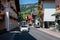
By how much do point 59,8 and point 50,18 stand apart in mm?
19918

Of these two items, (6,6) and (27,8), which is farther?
(27,8)

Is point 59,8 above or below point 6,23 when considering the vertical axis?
above

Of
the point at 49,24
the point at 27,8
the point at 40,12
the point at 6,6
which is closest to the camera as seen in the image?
the point at 6,6

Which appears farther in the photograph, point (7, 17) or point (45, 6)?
point (45, 6)

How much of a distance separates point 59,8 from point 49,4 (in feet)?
71.5

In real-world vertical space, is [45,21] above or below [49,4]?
below

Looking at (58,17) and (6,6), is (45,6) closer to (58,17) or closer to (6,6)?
(58,17)

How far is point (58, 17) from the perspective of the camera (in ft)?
152

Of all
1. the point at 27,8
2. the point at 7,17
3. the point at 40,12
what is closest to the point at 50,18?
the point at 40,12

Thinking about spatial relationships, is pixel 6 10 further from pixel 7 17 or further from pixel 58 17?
pixel 58 17

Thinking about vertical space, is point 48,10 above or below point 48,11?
above

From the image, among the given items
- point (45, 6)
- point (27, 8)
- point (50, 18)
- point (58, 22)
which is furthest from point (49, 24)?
point (27, 8)

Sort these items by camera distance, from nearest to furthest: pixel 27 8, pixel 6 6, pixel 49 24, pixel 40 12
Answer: pixel 6 6
pixel 49 24
pixel 40 12
pixel 27 8

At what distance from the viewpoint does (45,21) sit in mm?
67250
